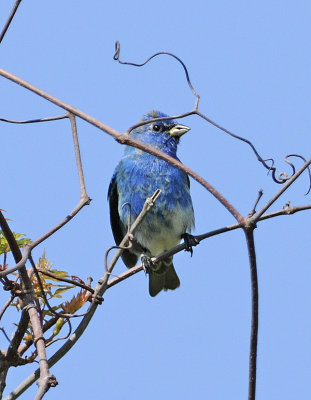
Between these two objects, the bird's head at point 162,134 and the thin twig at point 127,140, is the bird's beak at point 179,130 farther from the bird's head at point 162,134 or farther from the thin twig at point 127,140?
the thin twig at point 127,140

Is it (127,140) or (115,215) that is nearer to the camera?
(127,140)

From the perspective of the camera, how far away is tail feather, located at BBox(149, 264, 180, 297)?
7.41 meters

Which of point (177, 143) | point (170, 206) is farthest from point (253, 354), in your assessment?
point (177, 143)

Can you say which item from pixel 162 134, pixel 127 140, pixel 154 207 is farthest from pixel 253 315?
pixel 162 134

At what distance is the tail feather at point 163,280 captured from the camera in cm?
741

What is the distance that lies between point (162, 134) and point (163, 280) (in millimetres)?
1571

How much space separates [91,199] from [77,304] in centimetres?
76

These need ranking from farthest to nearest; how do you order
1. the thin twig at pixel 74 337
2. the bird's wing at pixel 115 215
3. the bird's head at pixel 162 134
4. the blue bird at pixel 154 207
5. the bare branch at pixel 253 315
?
the bird's head at pixel 162 134
the bird's wing at pixel 115 215
the blue bird at pixel 154 207
the thin twig at pixel 74 337
the bare branch at pixel 253 315

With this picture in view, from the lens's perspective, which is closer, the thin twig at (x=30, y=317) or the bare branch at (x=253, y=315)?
the thin twig at (x=30, y=317)

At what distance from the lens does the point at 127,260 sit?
7.18 metres

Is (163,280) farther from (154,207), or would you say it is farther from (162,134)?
(162,134)

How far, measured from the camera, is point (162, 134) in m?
7.77

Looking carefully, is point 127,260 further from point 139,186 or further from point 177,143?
point 177,143

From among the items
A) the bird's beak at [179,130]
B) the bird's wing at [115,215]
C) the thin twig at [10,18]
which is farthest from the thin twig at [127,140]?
the bird's beak at [179,130]
